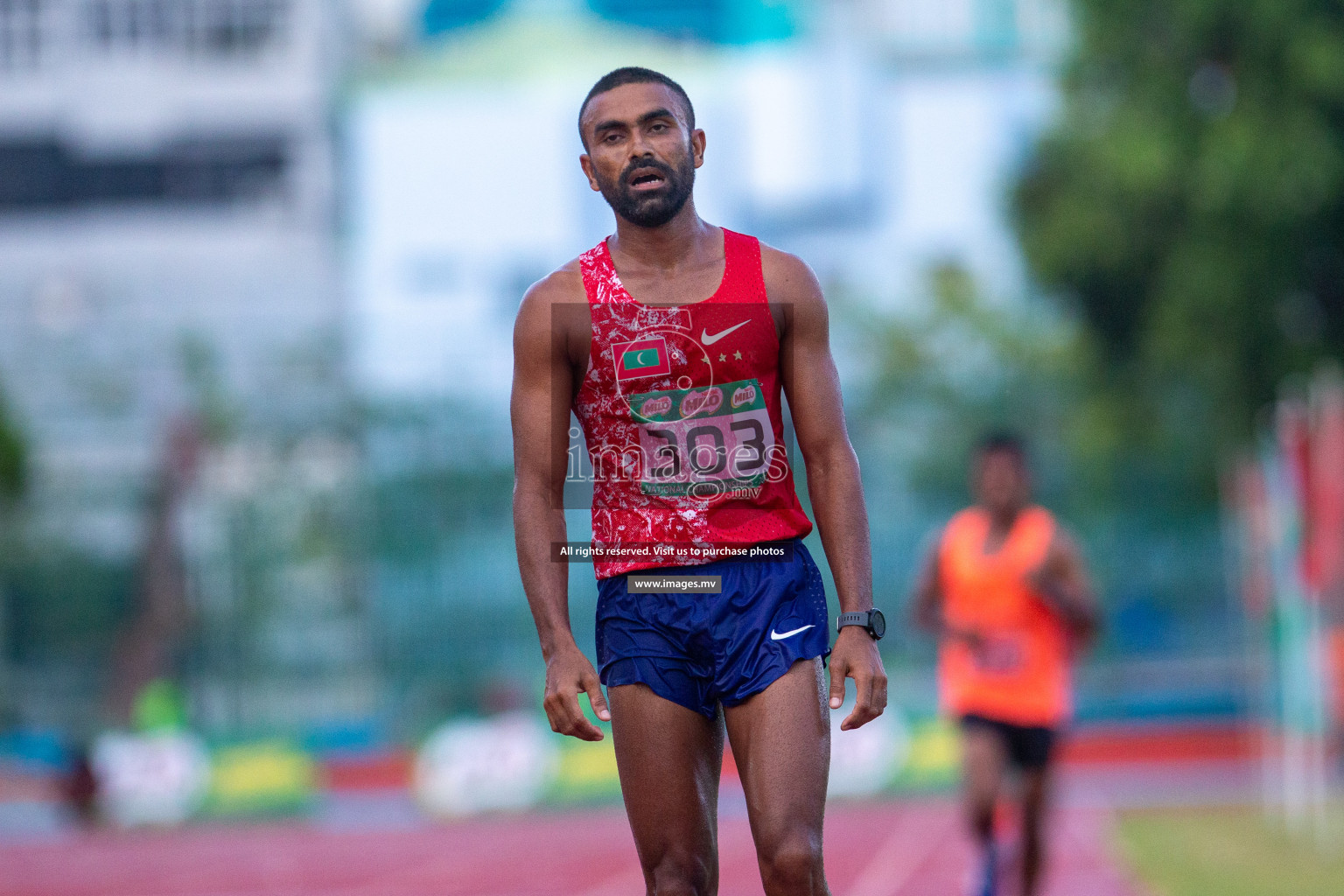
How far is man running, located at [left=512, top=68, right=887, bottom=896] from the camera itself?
159 inches

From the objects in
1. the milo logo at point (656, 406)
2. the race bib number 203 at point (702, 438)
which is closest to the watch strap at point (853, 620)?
the race bib number 203 at point (702, 438)

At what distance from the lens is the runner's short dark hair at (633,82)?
4.07 m

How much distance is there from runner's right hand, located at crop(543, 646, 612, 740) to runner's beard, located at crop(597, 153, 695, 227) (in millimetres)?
948

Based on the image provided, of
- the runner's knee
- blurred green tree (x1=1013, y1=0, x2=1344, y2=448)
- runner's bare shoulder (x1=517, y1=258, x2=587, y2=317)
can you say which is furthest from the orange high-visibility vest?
blurred green tree (x1=1013, y1=0, x2=1344, y2=448)

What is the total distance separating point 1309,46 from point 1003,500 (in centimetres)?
879

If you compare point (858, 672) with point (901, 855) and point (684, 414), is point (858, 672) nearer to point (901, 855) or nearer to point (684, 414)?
point (684, 414)

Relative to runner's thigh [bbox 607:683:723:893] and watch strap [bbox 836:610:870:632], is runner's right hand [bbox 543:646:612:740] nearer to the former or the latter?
runner's thigh [bbox 607:683:723:893]

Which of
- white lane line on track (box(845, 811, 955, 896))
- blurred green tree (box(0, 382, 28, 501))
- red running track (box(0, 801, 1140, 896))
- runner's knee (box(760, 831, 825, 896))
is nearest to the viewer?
runner's knee (box(760, 831, 825, 896))

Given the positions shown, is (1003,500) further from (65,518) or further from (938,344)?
(938,344)

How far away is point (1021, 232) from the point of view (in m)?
18.7

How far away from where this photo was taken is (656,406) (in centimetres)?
409

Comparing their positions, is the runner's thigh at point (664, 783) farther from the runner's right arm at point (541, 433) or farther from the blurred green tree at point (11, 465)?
the blurred green tree at point (11, 465)

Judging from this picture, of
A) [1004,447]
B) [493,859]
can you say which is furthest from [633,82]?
[493,859]

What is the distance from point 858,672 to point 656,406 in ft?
2.36
